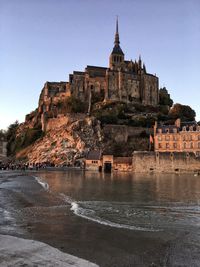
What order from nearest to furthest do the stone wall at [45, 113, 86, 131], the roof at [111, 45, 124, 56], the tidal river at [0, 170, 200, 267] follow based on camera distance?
the tidal river at [0, 170, 200, 267] → the stone wall at [45, 113, 86, 131] → the roof at [111, 45, 124, 56]

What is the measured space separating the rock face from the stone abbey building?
14699 millimetres

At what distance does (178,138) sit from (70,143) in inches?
1038

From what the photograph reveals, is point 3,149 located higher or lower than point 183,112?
lower

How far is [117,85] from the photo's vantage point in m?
92.7

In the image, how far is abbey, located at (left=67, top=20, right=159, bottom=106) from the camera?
92312 mm

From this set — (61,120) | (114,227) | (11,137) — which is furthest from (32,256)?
(11,137)

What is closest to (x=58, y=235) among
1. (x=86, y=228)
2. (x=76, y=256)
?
(x=86, y=228)

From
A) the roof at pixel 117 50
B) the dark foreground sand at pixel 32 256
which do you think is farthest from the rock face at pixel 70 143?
the dark foreground sand at pixel 32 256

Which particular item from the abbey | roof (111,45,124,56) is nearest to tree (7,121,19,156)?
the abbey

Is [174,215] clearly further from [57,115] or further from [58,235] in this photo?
[57,115]

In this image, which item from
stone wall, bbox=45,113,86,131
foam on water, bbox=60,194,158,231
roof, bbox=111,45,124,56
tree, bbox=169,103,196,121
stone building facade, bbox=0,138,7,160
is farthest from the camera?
roof, bbox=111,45,124,56

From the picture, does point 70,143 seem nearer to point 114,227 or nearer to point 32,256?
point 114,227

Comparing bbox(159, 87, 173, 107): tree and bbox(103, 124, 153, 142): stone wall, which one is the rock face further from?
bbox(159, 87, 173, 107): tree

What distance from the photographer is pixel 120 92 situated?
3620 inches
